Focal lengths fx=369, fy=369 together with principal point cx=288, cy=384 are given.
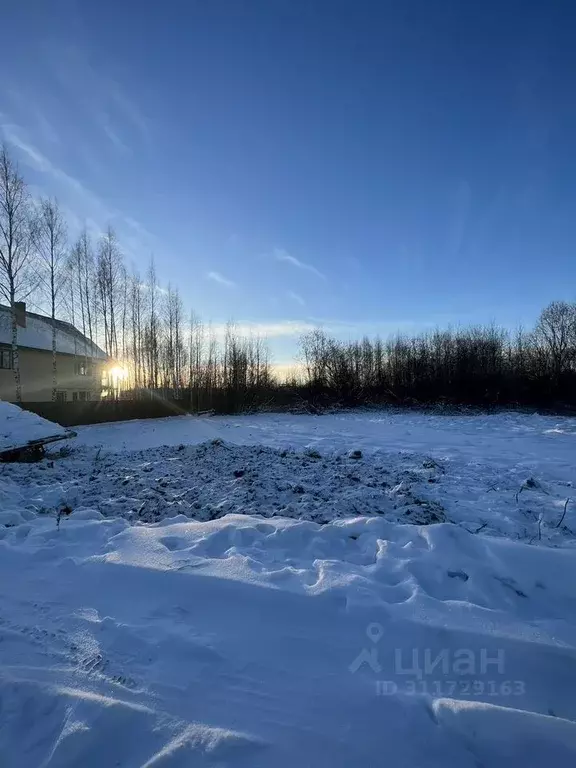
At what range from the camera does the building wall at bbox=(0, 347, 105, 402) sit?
25.1m

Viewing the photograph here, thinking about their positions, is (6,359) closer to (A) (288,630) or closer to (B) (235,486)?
(B) (235,486)

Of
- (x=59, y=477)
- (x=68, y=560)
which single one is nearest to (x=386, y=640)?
(x=68, y=560)

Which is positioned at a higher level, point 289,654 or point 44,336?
point 44,336

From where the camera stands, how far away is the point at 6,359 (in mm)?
24969

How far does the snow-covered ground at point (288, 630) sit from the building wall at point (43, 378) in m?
24.6

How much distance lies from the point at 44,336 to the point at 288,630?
108 feet

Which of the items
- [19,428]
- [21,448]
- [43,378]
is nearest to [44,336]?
[43,378]

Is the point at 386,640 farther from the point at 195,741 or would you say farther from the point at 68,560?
the point at 68,560

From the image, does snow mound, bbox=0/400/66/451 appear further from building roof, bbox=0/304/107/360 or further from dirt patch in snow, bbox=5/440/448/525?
building roof, bbox=0/304/107/360

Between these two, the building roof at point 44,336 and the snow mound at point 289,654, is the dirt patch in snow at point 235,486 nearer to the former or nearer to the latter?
the snow mound at point 289,654

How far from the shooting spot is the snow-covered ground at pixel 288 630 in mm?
1737

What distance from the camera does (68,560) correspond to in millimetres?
3482

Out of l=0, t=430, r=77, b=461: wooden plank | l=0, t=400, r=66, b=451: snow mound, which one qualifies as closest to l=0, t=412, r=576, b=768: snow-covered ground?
l=0, t=430, r=77, b=461: wooden plank

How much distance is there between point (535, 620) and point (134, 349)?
3145 centimetres
